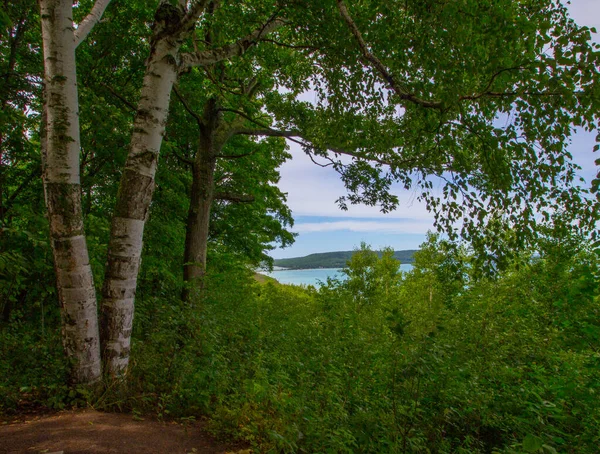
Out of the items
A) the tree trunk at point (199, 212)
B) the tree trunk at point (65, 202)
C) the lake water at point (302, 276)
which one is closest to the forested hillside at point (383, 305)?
the tree trunk at point (65, 202)

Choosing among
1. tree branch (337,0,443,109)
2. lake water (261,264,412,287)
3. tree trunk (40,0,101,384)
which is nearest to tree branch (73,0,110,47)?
tree trunk (40,0,101,384)

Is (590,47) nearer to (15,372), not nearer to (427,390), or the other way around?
(427,390)

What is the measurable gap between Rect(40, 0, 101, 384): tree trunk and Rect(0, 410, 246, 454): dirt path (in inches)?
23.0

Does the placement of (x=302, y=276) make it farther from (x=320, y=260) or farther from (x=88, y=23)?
(x=320, y=260)

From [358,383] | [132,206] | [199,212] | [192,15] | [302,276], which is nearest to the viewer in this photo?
[132,206]

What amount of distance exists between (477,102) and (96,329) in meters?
5.15

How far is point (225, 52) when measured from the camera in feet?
17.3

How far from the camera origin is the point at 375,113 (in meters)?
6.62

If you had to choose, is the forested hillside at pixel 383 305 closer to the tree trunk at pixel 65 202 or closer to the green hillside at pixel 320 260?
the tree trunk at pixel 65 202

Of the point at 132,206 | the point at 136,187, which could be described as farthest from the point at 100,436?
the point at 136,187

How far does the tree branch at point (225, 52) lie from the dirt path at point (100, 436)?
4016mm

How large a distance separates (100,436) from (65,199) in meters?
2.26

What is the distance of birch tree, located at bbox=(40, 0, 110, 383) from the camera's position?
3.71 meters

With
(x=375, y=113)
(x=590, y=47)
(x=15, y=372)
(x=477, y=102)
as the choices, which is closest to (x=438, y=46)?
(x=477, y=102)
